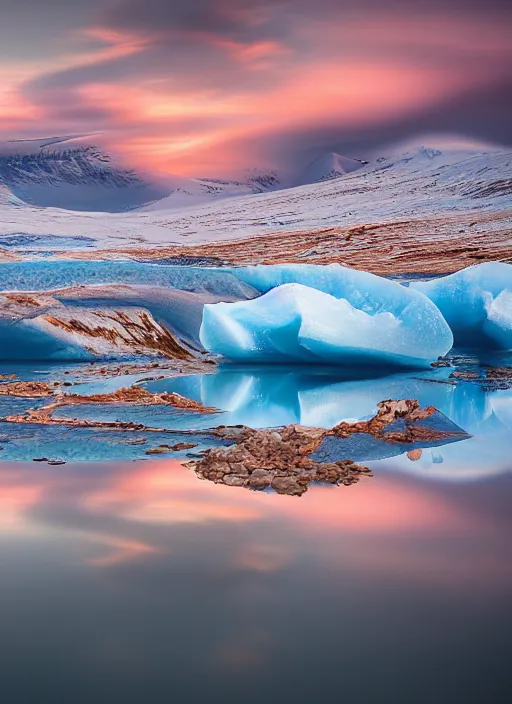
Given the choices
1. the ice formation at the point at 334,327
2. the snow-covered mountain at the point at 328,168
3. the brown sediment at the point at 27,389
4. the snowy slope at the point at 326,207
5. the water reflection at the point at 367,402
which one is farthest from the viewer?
the snow-covered mountain at the point at 328,168

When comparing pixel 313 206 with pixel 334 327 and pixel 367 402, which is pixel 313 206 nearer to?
pixel 334 327

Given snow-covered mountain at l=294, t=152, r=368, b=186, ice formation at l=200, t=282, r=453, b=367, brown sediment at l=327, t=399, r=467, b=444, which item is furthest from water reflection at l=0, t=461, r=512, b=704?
snow-covered mountain at l=294, t=152, r=368, b=186

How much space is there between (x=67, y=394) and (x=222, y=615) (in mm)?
4253

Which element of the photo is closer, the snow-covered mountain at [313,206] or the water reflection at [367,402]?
the water reflection at [367,402]

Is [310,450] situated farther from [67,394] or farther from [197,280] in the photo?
[197,280]

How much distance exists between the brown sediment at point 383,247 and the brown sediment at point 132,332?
6454 mm

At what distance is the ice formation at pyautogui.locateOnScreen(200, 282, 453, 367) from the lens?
7.90m

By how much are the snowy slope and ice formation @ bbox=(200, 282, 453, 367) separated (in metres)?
11.9

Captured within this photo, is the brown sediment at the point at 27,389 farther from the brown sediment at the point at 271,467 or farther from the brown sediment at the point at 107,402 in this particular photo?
the brown sediment at the point at 271,467

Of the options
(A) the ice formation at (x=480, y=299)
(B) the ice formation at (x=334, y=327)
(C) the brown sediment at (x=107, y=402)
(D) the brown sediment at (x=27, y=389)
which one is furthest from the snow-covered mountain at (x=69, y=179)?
(C) the brown sediment at (x=107, y=402)

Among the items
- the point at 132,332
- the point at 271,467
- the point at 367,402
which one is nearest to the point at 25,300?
the point at 132,332

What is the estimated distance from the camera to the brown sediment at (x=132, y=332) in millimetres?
8992

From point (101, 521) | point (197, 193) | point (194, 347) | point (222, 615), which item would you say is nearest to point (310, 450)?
point (101, 521)

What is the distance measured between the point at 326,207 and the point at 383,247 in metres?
5.98
